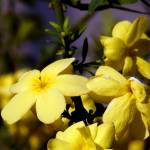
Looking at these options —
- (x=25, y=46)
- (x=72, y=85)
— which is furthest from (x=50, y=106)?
(x=25, y=46)

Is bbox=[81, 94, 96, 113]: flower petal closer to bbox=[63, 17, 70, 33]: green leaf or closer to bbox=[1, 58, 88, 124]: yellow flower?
bbox=[1, 58, 88, 124]: yellow flower

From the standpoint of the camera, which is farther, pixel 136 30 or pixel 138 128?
pixel 136 30

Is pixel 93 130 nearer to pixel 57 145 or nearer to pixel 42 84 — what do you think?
pixel 57 145

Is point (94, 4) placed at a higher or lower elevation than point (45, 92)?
higher

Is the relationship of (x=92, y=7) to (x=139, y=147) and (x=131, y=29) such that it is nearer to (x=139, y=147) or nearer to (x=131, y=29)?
(x=131, y=29)

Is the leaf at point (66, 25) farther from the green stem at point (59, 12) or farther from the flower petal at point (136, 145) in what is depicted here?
the flower petal at point (136, 145)

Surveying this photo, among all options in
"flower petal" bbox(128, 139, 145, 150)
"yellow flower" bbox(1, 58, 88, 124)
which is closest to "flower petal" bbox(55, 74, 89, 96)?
"yellow flower" bbox(1, 58, 88, 124)

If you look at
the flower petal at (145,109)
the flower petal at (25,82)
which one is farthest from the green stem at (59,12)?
the flower petal at (145,109)
